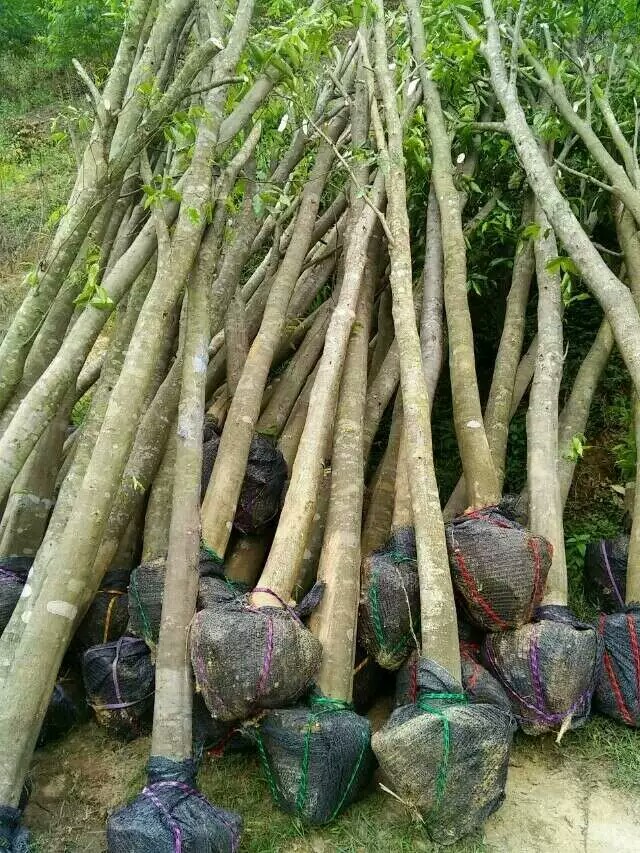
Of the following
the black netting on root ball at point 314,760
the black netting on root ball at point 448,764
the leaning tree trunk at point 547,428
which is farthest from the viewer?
the leaning tree trunk at point 547,428

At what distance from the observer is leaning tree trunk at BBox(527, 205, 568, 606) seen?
3.28 metres

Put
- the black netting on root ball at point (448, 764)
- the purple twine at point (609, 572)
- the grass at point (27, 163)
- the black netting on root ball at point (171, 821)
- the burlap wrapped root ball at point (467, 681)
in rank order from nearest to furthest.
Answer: the black netting on root ball at point (171, 821), the black netting on root ball at point (448, 764), the burlap wrapped root ball at point (467, 681), the purple twine at point (609, 572), the grass at point (27, 163)

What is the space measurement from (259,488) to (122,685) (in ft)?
4.06

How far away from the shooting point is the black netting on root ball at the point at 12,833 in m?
2.24

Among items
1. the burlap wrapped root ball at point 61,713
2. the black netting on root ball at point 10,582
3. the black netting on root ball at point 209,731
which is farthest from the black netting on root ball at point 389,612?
the black netting on root ball at point 10,582

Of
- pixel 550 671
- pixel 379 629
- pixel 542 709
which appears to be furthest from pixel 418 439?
pixel 542 709

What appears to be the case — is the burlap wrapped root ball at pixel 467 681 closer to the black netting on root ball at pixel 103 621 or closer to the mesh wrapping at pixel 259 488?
the mesh wrapping at pixel 259 488

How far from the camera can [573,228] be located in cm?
374

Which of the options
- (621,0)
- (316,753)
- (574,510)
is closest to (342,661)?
(316,753)

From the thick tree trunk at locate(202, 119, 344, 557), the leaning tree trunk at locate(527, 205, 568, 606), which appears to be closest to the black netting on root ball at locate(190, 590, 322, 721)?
the thick tree trunk at locate(202, 119, 344, 557)

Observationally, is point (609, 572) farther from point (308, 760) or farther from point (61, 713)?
point (61, 713)

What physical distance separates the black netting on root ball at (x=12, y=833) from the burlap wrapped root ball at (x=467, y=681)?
5.03 feet

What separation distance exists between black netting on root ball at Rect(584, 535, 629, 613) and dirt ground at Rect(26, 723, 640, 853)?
1.05 metres

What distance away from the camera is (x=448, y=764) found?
2.34 metres
